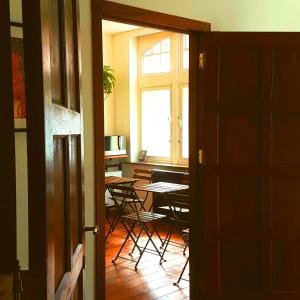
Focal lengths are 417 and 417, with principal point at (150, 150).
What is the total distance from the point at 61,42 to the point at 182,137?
4.88 m

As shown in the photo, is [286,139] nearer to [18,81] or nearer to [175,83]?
[18,81]

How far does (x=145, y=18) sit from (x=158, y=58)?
3776mm

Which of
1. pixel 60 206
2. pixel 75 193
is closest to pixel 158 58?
pixel 75 193

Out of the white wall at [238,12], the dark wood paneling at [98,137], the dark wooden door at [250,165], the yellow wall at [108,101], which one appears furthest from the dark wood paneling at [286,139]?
the yellow wall at [108,101]

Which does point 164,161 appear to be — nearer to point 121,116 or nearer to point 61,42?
point 121,116

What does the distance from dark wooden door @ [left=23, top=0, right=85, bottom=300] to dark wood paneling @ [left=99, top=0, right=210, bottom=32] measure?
90cm

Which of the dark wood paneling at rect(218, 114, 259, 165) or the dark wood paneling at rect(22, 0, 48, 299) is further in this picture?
the dark wood paneling at rect(218, 114, 259, 165)

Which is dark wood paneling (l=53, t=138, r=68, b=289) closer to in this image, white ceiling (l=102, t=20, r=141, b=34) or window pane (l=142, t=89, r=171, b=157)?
window pane (l=142, t=89, r=171, b=157)

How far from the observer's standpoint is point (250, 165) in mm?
2951

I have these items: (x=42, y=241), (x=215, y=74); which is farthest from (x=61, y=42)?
(x=215, y=74)

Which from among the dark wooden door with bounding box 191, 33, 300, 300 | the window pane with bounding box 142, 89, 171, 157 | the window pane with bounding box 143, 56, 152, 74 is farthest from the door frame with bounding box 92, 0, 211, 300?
the window pane with bounding box 143, 56, 152, 74

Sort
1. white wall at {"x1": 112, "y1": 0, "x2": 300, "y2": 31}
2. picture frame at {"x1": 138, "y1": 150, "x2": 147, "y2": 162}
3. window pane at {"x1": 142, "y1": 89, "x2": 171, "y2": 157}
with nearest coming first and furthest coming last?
white wall at {"x1": 112, "y1": 0, "x2": 300, "y2": 31}
window pane at {"x1": 142, "y1": 89, "x2": 171, "y2": 157}
picture frame at {"x1": 138, "y1": 150, "x2": 147, "y2": 162}

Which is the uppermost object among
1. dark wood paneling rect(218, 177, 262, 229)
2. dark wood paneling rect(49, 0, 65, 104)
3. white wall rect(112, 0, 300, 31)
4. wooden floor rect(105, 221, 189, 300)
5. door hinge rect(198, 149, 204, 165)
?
white wall rect(112, 0, 300, 31)

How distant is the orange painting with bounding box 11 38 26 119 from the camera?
1.97 m
